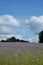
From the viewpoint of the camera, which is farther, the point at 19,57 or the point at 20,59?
the point at 19,57

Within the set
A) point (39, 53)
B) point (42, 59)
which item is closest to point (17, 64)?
point (42, 59)

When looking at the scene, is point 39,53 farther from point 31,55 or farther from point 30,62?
point 30,62

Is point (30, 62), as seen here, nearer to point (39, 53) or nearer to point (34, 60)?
point (34, 60)

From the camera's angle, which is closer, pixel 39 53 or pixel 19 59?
pixel 19 59

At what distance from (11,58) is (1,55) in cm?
29

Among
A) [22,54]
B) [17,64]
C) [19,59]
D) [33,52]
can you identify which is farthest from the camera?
[33,52]

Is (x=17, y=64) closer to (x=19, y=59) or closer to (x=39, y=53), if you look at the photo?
(x=19, y=59)

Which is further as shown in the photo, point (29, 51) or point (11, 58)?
point (29, 51)

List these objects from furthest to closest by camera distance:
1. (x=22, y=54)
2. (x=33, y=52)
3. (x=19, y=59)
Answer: (x=33, y=52) < (x=22, y=54) < (x=19, y=59)

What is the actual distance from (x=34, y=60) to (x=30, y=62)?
200mm

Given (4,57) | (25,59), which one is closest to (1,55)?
(4,57)

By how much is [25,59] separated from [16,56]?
0.35 meters

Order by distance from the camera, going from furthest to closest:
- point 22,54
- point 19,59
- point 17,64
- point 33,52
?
1. point 33,52
2. point 22,54
3. point 19,59
4. point 17,64

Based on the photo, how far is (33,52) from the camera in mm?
7152
